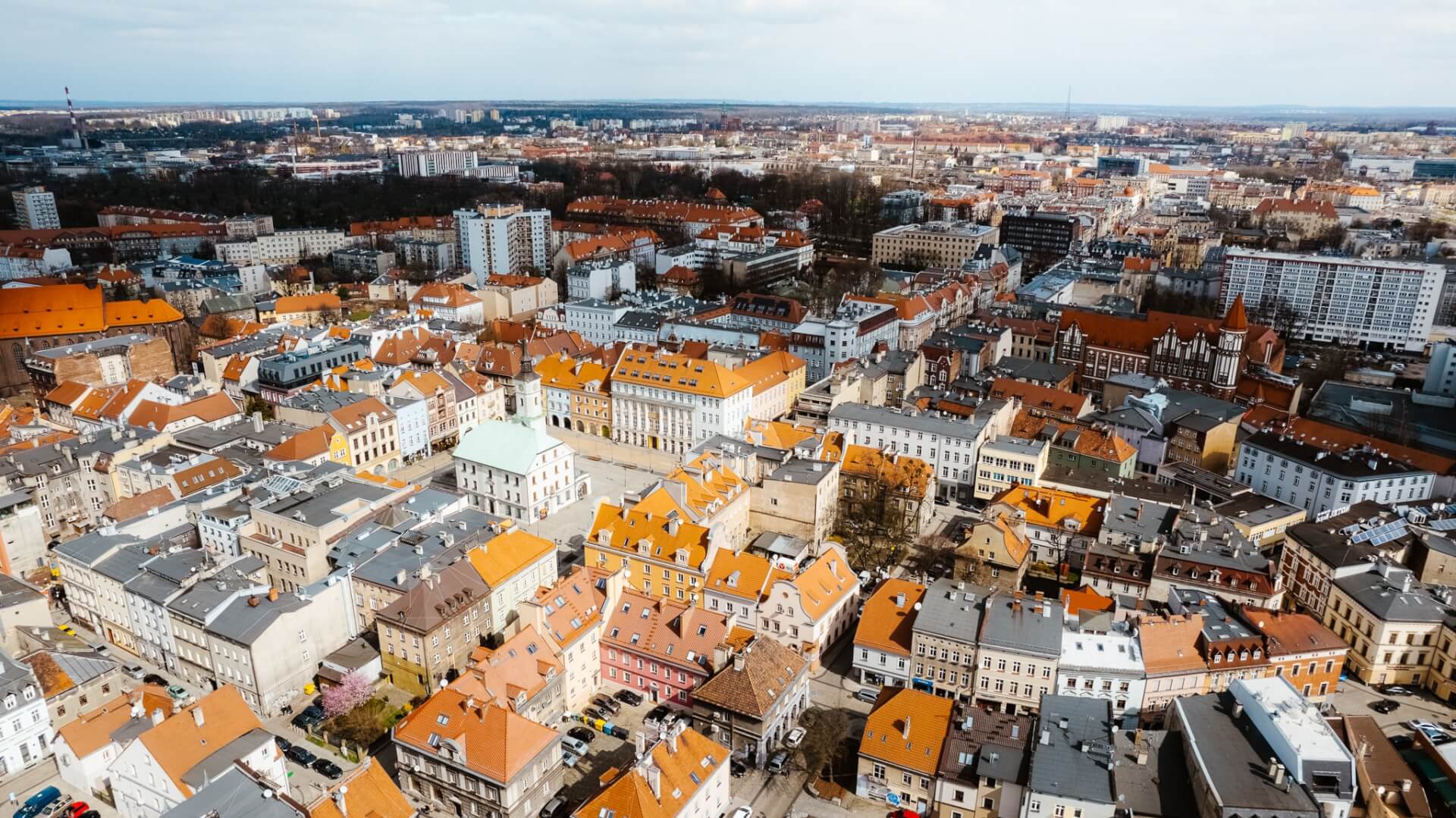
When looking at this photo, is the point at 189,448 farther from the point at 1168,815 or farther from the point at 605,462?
the point at 1168,815

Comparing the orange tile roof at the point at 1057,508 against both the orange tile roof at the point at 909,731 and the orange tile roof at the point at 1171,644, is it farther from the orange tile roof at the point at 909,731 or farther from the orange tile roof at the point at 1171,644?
the orange tile roof at the point at 909,731

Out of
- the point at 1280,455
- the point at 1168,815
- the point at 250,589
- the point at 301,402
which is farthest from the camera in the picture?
the point at 301,402

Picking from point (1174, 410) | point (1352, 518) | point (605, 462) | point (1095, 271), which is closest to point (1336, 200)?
point (1095, 271)

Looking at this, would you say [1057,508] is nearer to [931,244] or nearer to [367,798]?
[367,798]

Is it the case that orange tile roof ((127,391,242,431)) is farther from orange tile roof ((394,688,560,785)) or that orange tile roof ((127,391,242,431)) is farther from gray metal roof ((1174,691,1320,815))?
gray metal roof ((1174,691,1320,815))

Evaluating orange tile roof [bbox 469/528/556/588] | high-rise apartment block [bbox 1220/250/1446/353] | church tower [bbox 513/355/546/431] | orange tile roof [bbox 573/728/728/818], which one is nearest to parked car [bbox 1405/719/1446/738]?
orange tile roof [bbox 573/728/728/818]

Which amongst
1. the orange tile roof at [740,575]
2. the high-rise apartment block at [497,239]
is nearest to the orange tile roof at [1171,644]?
the orange tile roof at [740,575]
